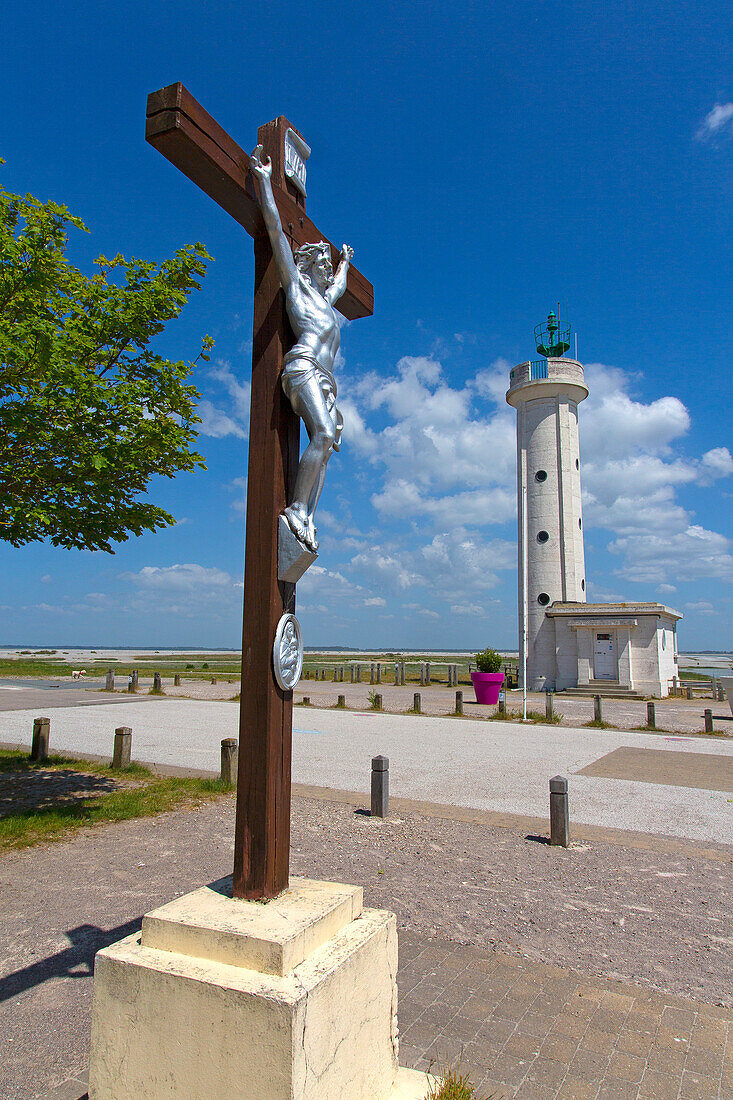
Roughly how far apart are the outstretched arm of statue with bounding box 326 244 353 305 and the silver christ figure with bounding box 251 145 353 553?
0.35ft

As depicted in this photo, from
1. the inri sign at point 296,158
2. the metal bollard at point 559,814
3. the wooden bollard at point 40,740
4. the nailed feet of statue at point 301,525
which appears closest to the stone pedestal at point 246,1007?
the nailed feet of statue at point 301,525

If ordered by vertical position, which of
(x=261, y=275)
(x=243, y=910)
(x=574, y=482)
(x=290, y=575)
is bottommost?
(x=243, y=910)

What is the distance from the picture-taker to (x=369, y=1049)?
9.09 feet

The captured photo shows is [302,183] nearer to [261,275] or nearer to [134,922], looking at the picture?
[261,275]

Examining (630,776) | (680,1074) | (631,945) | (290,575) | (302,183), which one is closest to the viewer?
(290,575)

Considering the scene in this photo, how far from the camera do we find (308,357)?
10.8ft

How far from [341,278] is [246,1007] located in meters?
3.38

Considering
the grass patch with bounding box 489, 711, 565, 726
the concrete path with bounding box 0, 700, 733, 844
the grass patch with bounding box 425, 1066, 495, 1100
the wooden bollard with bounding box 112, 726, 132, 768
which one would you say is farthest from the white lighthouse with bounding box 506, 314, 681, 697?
the grass patch with bounding box 425, 1066, 495, 1100

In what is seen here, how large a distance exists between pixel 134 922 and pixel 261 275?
4.60 metres

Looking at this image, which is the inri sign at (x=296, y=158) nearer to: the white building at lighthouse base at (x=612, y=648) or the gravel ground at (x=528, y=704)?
the gravel ground at (x=528, y=704)

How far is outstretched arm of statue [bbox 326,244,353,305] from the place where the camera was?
3664 millimetres

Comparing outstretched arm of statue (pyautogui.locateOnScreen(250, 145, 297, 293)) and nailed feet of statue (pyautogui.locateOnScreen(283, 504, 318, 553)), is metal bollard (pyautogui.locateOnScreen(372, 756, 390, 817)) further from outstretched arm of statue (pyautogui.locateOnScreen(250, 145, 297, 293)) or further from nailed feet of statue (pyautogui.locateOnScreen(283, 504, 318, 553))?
outstretched arm of statue (pyautogui.locateOnScreen(250, 145, 297, 293))

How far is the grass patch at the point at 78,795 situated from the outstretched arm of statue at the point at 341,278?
21.2ft

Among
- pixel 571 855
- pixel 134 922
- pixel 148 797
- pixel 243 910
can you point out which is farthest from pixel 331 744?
pixel 243 910
